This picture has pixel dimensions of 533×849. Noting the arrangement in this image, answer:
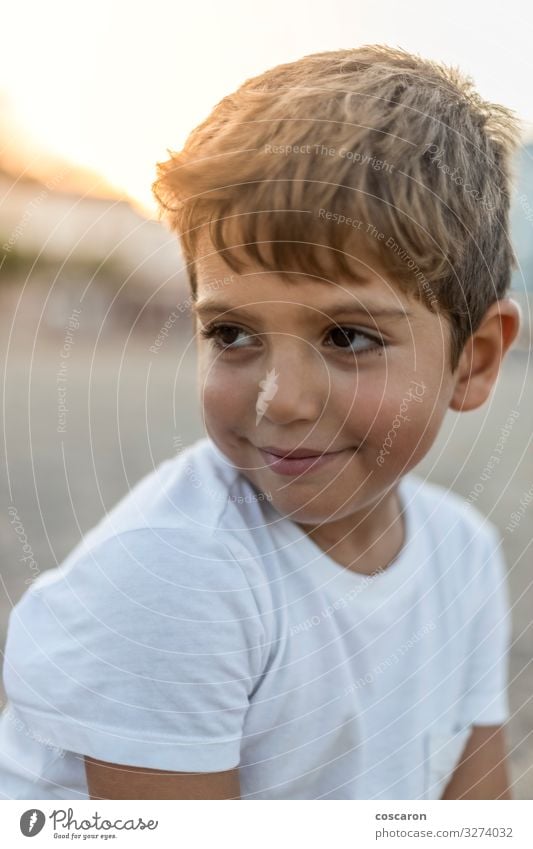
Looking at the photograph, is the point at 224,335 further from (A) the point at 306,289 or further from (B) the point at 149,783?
(B) the point at 149,783

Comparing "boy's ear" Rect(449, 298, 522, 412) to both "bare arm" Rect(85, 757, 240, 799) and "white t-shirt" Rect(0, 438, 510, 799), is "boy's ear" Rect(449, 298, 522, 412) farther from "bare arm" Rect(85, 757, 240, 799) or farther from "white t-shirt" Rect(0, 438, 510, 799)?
"bare arm" Rect(85, 757, 240, 799)

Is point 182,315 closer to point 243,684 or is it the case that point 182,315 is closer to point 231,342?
point 231,342

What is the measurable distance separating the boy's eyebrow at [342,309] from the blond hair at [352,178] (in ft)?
0.05

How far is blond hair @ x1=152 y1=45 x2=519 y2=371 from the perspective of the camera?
1.73 ft

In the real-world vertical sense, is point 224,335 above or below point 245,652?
above

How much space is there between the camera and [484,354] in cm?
63

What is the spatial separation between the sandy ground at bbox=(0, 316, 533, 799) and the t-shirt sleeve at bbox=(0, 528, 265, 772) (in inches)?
9.4

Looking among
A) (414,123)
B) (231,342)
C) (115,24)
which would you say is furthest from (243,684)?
(115,24)

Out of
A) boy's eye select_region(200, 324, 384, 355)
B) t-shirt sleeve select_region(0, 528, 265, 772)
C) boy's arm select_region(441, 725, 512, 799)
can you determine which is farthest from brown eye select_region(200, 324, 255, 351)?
boy's arm select_region(441, 725, 512, 799)

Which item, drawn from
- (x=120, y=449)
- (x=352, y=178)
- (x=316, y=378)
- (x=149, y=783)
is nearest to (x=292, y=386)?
(x=316, y=378)

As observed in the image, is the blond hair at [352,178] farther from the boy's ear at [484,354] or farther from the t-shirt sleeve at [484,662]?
the t-shirt sleeve at [484,662]

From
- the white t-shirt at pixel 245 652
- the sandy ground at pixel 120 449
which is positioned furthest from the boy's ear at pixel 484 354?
the sandy ground at pixel 120 449

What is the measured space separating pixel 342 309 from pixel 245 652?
21 cm
